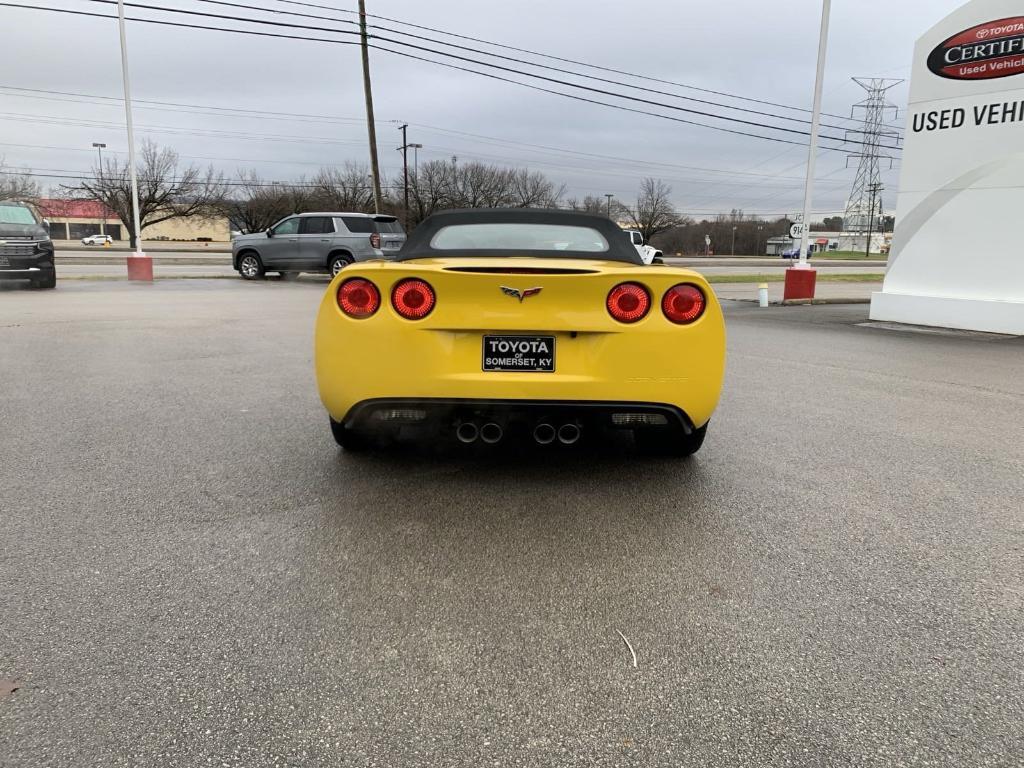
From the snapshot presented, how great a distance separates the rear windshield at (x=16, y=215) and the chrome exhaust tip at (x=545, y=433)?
1550cm

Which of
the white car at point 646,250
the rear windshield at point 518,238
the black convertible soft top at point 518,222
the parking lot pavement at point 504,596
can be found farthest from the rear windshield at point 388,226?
the rear windshield at point 518,238

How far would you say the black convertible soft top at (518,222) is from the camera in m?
4.18

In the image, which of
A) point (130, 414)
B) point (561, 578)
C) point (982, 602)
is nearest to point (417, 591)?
point (561, 578)

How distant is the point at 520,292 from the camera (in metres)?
3.37

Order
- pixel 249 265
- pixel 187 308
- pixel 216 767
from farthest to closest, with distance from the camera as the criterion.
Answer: pixel 249 265 → pixel 187 308 → pixel 216 767

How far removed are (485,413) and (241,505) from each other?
1247mm

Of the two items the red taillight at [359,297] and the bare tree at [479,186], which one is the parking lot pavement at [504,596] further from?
the bare tree at [479,186]

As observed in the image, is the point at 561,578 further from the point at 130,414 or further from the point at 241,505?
the point at 130,414

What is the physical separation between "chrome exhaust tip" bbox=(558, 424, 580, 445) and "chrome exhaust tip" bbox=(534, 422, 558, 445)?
33 millimetres

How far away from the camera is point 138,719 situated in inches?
74.9

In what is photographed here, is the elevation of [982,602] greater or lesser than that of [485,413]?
lesser

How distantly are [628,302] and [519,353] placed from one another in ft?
1.87

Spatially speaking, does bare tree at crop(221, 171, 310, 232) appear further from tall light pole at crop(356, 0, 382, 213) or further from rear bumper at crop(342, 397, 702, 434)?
rear bumper at crop(342, 397, 702, 434)

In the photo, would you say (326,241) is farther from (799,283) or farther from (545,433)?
(545,433)
